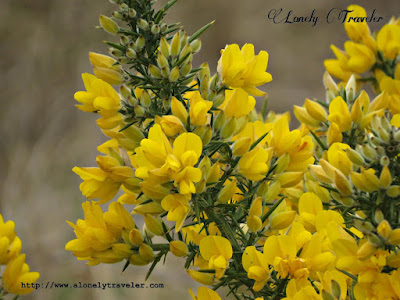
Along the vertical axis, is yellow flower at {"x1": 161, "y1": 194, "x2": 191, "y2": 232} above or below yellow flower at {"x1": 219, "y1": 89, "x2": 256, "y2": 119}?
below

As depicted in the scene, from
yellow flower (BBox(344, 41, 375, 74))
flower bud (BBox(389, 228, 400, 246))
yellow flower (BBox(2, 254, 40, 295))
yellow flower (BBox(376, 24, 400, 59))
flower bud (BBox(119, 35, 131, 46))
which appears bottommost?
yellow flower (BBox(2, 254, 40, 295))

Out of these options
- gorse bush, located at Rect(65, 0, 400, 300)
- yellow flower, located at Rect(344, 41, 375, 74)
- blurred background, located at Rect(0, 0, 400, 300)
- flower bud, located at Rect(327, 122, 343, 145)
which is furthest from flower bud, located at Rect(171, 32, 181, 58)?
blurred background, located at Rect(0, 0, 400, 300)

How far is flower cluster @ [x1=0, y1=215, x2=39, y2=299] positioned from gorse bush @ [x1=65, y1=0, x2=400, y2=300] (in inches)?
2.8

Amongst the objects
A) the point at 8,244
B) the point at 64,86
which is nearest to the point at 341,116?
the point at 8,244

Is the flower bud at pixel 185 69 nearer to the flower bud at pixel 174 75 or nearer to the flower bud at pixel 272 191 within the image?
the flower bud at pixel 174 75

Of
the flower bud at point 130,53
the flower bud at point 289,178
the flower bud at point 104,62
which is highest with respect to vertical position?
the flower bud at point 130,53

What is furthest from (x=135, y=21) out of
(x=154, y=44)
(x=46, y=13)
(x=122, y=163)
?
(x=46, y=13)

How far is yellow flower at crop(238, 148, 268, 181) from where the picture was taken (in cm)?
54

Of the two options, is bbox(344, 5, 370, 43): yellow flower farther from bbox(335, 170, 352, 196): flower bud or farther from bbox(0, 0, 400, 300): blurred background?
bbox(0, 0, 400, 300): blurred background

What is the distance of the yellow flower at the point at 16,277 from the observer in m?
0.59

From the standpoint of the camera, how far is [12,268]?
59 centimetres

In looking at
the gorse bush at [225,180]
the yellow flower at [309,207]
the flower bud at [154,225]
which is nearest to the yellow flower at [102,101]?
the gorse bush at [225,180]

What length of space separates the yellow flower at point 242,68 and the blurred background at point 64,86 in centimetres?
105

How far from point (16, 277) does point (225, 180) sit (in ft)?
0.84
